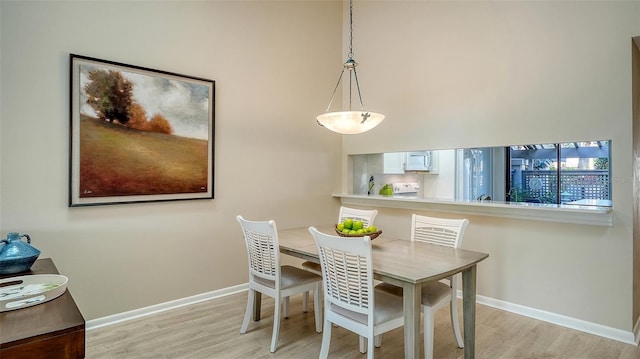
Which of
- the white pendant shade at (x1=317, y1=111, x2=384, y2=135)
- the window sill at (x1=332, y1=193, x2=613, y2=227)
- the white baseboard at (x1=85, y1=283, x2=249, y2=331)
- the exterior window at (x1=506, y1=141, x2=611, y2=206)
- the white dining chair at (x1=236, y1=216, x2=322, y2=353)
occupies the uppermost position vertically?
the white pendant shade at (x1=317, y1=111, x2=384, y2=135)

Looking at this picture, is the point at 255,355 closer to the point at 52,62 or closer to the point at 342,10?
the point at 52,62

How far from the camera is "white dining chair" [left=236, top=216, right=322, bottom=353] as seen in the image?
2.46 metres

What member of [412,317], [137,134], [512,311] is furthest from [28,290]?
[512,311]

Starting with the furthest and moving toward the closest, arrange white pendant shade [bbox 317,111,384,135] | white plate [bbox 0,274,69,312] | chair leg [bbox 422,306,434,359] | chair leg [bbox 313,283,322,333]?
chair leg [bbox 313,283,322,333] → white pendant shade [bbox 317,111,384,135] → chair leg [bbox 422,306,434,359] → white plate [bbox 0,274,69,312]

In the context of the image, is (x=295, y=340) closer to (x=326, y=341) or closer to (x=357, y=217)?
(x=326, y=341)

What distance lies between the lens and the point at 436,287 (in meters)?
2.41

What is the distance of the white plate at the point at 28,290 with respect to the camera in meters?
1.39

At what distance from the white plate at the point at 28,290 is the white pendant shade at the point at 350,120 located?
1.83 meters

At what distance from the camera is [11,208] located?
2.45 metres

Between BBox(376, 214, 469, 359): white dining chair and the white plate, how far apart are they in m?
1.80

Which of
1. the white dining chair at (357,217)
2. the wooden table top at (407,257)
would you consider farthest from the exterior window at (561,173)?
the white dining chair at (357,217)

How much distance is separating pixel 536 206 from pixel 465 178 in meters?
1.04

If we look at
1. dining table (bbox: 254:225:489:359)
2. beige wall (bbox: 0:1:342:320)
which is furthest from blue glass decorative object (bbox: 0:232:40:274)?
dining table (bbox: 254:225:489:359)

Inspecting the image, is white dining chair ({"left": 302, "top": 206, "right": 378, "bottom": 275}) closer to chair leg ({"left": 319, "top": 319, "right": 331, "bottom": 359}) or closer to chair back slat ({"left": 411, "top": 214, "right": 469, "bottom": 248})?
chair back slat ({"left": 411, "top": 214, "right": 469, "bottom": 248})
